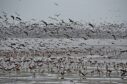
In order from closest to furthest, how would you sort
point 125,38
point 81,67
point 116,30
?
point 81,67 < point 125,38 < point 116,30

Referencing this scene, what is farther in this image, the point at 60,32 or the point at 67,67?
the point at 60,32

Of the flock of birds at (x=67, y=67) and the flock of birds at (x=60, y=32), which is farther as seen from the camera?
the flock of birds at (x=60, y=32)

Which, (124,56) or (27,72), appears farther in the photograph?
(124,56)

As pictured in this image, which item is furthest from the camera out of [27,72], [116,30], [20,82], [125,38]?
[116,30]

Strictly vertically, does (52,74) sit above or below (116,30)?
below

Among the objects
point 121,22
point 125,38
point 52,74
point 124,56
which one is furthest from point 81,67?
point 121,22

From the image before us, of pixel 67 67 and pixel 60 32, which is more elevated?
pixel 60 32

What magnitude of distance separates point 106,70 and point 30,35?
45.3m

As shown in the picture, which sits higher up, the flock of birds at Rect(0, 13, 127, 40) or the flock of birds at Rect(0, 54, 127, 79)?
the flock of birds at Rect(0, 13, 127, 40)

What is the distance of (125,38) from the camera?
71062 millimetres

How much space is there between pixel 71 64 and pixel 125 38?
124 ft

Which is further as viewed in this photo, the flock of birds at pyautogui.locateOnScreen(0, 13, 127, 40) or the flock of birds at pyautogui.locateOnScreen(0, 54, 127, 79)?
the flock of birds at pyautogui.locateOnScreen(0, 13, 127, 40)

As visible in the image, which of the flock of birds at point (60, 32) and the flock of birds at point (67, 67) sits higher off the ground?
the flock of birds at point (60, 32)

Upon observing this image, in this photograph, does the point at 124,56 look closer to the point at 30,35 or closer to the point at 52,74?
the point at 52,74
